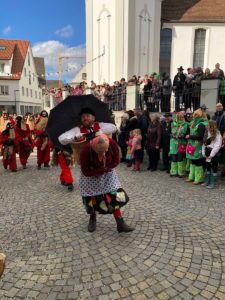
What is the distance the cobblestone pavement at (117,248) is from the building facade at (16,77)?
36.8m

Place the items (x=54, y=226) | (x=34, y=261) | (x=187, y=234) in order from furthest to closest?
1. (x=54, y=226)
2. (x=187, y=234)
3. (x=34, y=261)

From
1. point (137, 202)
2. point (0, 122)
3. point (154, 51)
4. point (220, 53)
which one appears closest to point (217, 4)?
point (220, 53)

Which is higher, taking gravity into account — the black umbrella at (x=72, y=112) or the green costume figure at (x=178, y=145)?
the black umbrella at (x=72, y=112)

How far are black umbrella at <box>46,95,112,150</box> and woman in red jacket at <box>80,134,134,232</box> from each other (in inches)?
20.9

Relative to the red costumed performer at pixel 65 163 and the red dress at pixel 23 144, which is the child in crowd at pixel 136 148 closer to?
the red costumed performer at pixel 65 163

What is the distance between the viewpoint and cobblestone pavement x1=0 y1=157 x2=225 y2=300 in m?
3.01

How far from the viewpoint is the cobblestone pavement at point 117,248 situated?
3006mm

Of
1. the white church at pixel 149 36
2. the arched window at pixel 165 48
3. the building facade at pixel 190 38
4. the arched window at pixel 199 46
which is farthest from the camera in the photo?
the arched window at pixel 199 46

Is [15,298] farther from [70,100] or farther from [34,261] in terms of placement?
[70,100]

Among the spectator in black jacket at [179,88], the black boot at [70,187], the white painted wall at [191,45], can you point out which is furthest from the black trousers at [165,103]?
the white painted wall at [191,45]

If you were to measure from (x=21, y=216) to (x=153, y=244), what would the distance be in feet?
8.02

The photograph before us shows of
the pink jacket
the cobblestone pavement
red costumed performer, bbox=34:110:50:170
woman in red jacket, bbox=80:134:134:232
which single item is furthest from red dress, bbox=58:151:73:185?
the pink jacket

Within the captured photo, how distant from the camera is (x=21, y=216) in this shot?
5.05m

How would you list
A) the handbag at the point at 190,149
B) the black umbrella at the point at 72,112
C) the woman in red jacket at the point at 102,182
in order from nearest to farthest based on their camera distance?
the woman in red jacket at the point at 102,182 → the black umbrella at the point at 72,112 → the handbag at the point at 190,149
